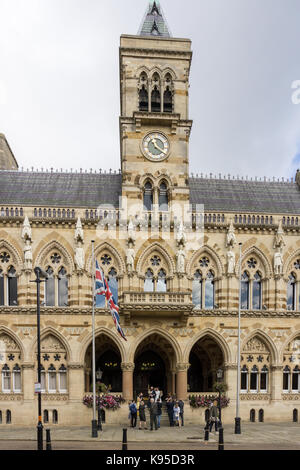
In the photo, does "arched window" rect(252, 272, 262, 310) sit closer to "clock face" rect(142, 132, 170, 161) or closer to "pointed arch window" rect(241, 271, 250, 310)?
"pointed arch window" rect(241, 271, 250, 310)

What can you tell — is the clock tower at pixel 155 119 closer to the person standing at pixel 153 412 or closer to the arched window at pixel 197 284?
the arched window at pixel 197 284

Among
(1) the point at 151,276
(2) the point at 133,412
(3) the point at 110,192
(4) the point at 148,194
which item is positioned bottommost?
(2) the point at 133,412

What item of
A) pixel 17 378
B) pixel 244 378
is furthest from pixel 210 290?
pixel 17 378

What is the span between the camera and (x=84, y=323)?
104 feet

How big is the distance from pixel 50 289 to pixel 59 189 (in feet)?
28.1

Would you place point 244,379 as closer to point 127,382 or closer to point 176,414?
point 176,414

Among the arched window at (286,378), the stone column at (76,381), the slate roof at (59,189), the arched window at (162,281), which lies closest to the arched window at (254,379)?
the arched window at (286,378)

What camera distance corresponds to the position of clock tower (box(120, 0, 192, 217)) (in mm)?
34438

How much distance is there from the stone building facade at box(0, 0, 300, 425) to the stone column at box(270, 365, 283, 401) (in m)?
0.07

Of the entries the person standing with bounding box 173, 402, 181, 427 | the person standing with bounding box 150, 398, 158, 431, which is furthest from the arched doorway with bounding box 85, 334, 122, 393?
the person standing with bounding box 150, 398, 158, 431

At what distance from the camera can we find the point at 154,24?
127ft

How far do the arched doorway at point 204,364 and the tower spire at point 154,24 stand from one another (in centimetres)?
2605

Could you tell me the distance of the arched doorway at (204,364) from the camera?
34.5 meters

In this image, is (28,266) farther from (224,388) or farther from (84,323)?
(224,388)
